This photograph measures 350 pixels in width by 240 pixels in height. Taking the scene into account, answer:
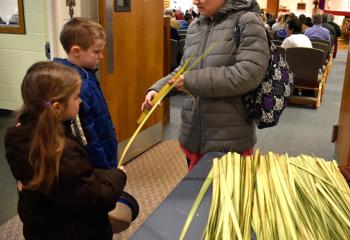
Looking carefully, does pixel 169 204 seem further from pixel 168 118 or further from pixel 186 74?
pixel 168 118

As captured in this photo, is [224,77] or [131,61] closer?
[224,77]

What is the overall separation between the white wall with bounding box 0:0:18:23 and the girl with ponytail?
3657mm

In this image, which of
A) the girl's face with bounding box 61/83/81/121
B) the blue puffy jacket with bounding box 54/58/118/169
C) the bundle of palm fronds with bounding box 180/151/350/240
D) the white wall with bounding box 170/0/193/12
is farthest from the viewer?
the white wall with bounding box 170/0/193/12

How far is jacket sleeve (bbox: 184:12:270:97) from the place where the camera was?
61.1 inches

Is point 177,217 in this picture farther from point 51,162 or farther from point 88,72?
point 88,72

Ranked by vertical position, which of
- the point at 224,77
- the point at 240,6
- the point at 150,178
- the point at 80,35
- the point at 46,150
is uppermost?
the point at 240,6

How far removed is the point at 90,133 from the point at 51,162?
1.92ft

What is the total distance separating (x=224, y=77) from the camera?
61.4 inches

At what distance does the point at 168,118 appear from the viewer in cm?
471

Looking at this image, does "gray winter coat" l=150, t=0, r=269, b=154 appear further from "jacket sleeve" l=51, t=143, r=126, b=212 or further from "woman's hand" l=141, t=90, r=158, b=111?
"jacket sleeve" l=51, t=143, r=126, b=212

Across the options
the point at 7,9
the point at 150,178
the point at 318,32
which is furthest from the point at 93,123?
the point at 318,32

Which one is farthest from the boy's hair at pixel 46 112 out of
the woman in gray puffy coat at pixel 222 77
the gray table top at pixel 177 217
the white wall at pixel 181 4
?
the white wall at pixel 181 4

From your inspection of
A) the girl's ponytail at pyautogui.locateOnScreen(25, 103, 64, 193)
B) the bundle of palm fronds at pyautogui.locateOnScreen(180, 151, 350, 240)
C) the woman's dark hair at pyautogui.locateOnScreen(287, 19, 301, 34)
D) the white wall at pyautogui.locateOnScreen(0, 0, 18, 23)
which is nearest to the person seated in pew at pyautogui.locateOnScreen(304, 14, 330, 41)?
the woman's dark hair at pyautogui.locateOnScreen(287, 19, 301, 34)

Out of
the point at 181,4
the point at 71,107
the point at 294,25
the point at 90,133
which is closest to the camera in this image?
the point at 71,107
